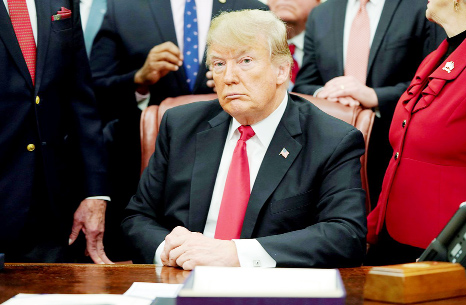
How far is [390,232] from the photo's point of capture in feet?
7.72

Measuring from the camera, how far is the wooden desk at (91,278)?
1.48 metres

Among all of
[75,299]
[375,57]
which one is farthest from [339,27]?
[75,299]

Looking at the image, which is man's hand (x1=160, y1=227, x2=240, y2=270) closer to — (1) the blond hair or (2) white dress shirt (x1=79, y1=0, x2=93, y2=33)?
(1) the blond hair

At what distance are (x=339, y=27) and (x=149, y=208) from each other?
1408 millimetres

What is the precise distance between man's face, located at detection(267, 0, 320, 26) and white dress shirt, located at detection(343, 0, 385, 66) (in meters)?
0.58

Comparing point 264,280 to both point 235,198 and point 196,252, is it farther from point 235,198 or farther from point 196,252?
point 235,198

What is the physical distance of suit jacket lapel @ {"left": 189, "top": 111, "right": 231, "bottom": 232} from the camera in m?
2.10

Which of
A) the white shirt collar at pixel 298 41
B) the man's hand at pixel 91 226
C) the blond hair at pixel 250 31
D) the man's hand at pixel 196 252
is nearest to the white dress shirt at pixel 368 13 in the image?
the white shirt collar at pixel 298 41

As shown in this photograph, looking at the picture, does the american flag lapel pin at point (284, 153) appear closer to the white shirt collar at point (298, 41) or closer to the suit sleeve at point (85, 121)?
the suit sleeve at point (85, 121)

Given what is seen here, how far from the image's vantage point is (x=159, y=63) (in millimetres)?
2877

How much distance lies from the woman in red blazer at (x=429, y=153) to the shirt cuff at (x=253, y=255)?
0.71 m

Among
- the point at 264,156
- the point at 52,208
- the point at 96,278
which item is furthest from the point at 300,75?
the point at 96,278

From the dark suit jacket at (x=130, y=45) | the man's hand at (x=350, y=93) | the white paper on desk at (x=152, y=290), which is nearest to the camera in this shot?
the white paper on desk at (x=152, y=290)

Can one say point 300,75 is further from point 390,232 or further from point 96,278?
point 96,278
